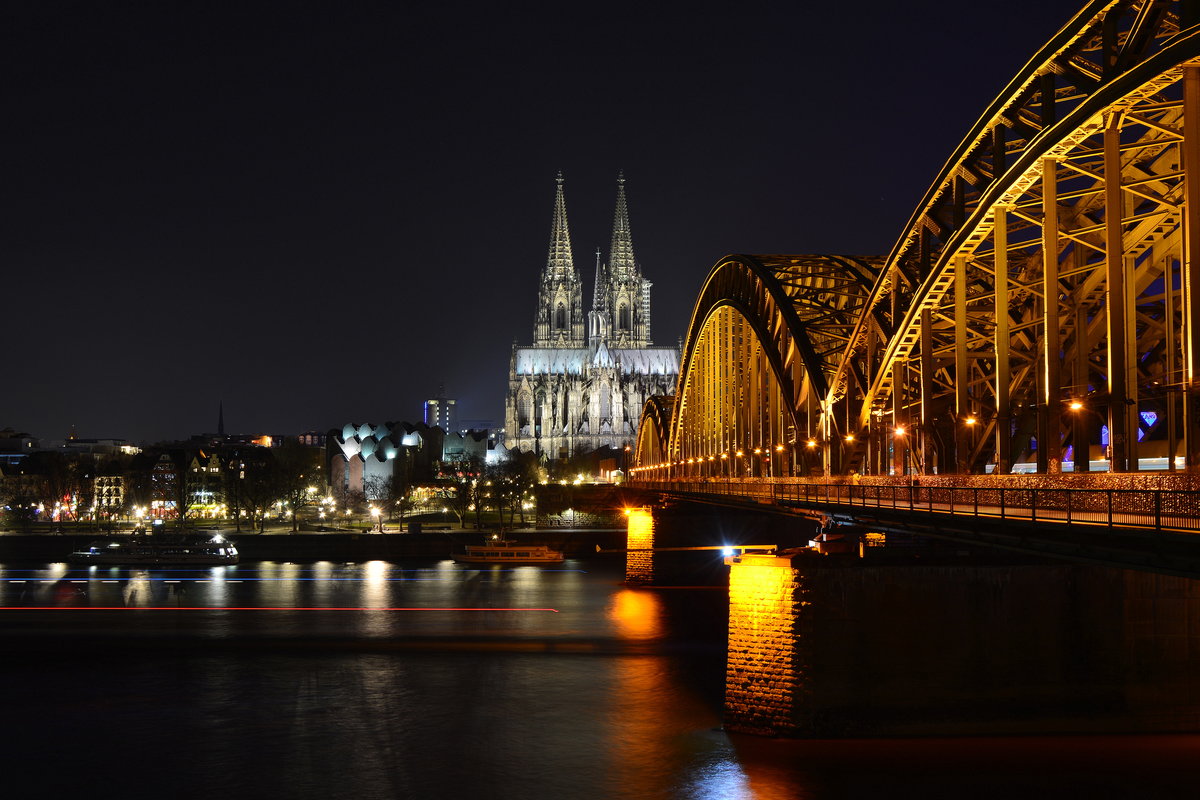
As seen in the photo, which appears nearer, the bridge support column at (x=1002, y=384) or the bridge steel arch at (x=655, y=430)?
the bridge support column at (x=1002, y=384)

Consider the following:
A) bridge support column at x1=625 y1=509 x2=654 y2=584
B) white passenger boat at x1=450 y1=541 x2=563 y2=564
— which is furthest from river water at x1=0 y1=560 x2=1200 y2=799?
white passenger boat at x1=450 y1=541 x2=563 y2=564

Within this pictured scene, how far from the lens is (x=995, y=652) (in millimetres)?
28047

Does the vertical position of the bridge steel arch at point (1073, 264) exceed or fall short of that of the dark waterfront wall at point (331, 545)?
it exceeds it

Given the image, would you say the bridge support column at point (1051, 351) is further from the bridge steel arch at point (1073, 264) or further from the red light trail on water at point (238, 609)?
the red light trail on water at point (238, 609)

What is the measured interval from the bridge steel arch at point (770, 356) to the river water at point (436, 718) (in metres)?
8.18

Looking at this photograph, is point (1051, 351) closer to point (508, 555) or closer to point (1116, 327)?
point (1116, 327)

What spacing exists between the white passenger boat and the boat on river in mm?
16967

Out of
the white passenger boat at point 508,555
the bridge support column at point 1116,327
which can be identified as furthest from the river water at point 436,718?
the white passenger boat at point 508,555

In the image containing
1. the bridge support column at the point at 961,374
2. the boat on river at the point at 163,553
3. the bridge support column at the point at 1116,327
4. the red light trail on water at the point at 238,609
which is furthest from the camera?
the boat on river at the point at 163,553

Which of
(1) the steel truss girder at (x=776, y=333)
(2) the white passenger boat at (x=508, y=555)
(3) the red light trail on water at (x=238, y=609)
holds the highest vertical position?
(1) the steel truss girder at (x=776, y=333)

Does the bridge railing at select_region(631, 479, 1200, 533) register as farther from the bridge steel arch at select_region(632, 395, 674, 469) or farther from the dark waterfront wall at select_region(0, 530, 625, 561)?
the dark waterfront wall at select_region(0, 530, 625, 561)

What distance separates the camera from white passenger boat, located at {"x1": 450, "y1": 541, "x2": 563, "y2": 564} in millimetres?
92312

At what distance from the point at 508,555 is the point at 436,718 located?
5775 cm

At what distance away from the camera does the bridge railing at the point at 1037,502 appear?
687 inches
